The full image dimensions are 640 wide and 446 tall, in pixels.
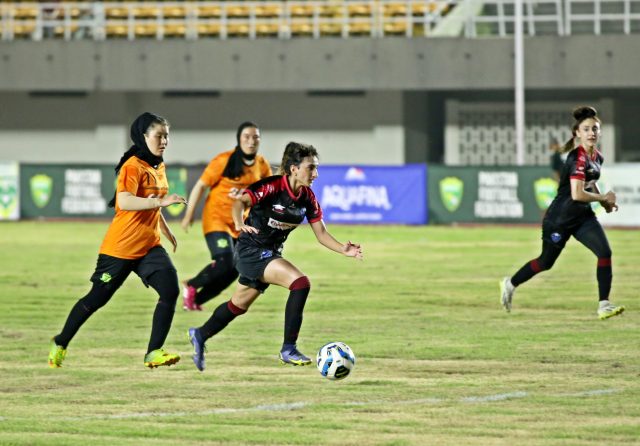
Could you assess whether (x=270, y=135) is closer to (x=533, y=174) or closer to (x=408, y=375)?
(x=533, y=174)

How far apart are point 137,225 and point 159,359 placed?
112 cm

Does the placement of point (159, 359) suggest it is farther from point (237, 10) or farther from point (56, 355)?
point (237, 10)

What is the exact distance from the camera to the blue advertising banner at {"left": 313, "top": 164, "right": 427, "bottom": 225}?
1328 inches

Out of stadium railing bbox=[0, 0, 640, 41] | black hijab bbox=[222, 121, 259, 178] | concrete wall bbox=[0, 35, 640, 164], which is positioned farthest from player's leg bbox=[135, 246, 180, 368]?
concrete wall bbox=[0, 35, 640, 164]

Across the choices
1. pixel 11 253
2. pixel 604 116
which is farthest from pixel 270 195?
pixel 604 116

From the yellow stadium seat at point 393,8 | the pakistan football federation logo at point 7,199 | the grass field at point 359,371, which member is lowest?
the grass field at point 359,371

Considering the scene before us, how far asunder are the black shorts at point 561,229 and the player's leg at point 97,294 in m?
5.30

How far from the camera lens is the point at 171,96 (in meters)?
45.7

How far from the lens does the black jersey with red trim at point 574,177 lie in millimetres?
14539

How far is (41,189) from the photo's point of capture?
1431 inches

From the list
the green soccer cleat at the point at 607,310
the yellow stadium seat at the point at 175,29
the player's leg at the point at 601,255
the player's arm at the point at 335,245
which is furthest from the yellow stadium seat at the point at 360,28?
the player's arm at the point at 335,245

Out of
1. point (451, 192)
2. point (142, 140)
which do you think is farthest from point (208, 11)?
point (142, 140)

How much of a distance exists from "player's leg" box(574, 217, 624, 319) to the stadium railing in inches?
1024

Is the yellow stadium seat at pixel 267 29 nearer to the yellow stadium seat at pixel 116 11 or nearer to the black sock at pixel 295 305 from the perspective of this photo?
the yellow stadium seat at pixel 116 11
